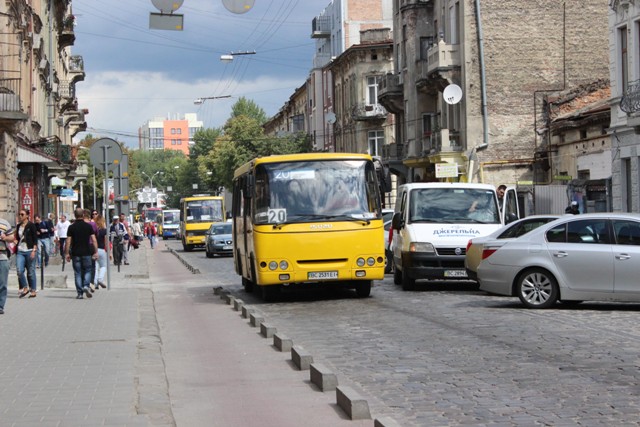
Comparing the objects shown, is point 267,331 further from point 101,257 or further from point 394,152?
point 394,152

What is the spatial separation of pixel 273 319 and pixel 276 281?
2.69m

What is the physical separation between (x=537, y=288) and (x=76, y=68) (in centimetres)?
6021

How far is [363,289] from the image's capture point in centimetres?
2102

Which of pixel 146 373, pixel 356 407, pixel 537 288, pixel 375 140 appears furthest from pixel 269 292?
pixel 375 140

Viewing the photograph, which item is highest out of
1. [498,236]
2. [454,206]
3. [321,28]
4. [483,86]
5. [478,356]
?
[321,28]

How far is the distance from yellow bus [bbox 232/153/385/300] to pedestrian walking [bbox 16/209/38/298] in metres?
5.08

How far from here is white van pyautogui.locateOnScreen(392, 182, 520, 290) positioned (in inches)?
864

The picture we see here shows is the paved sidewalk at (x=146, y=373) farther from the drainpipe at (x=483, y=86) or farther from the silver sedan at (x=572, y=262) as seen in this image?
the drainpipe at (x=483, y=86)

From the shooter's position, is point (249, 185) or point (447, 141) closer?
point (249, 185)

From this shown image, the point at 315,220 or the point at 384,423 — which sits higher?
the point at 315,220

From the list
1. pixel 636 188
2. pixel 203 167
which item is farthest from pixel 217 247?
pixel 203 167

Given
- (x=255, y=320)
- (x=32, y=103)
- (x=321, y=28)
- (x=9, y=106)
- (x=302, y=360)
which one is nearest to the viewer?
(x=302, y=360)

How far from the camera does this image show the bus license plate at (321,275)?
19.9 m

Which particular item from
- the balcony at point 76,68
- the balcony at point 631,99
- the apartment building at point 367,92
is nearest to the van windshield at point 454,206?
the balcony at point 631,99
